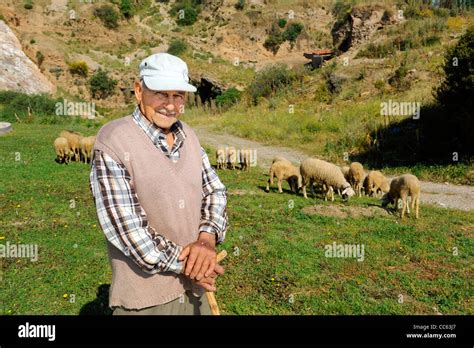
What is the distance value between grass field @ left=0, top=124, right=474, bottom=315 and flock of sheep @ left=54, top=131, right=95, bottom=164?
13.3 feet

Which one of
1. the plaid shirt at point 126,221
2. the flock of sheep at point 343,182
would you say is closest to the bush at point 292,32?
the flock of sheep at point 343,182

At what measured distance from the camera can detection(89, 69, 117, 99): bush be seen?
42469 mm

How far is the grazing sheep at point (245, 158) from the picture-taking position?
1455 centimetres

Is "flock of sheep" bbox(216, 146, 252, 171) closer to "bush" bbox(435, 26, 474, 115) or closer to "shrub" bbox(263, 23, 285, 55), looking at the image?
"bush" bbox(435, 26, 474, 115)

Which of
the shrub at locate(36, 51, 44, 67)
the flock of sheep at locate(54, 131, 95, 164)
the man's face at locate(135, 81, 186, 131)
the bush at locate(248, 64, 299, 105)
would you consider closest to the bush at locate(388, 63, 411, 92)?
the bush at locate(248, 64, 299, 105)

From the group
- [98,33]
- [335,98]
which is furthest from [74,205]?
[98,33]

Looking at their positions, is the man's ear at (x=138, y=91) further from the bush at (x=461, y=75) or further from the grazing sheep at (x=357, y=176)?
the bush at (x=461, y=75)

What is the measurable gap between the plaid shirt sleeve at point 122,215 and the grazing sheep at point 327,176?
899 cm

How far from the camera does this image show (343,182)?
10602mm

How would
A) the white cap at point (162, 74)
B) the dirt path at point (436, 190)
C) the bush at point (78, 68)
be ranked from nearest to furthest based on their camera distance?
the white cap at point (162, 74) < the dirt path at point (436, 190) < the bush at point (78, 68)

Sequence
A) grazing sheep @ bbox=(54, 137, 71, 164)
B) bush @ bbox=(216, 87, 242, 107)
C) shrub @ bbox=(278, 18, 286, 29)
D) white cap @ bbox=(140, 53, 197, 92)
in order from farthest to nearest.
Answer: shrub @ bbox=(278, 18, 286, 29) < bush @ bbox=(216, 87, 242, 107) < grazing sheep @ bbox=(54, 137, 71, 164) < white cap @ bbox=(140, 53, 197, 92)

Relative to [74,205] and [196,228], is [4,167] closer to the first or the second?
[74,205]

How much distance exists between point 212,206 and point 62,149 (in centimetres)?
1363
